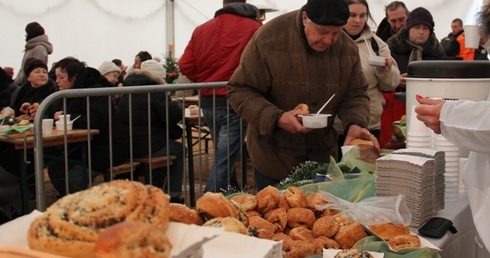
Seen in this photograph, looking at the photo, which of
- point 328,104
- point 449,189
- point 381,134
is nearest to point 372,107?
point 381,134

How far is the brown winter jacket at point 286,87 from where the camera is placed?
3032mm

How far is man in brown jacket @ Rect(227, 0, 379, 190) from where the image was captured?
9.80 feet

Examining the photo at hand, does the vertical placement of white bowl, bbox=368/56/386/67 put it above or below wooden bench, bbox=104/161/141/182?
above

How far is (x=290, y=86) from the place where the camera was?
307cm

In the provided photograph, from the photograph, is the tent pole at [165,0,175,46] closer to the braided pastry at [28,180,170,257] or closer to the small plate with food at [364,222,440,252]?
the small plate with food at [364,222,440,252]

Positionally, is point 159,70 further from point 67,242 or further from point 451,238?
point 67,242

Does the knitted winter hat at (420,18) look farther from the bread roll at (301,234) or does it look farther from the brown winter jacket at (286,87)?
the bread roll at (301,234)

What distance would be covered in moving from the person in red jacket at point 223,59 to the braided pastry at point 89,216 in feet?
13.4

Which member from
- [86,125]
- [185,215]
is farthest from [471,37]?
[86,125]

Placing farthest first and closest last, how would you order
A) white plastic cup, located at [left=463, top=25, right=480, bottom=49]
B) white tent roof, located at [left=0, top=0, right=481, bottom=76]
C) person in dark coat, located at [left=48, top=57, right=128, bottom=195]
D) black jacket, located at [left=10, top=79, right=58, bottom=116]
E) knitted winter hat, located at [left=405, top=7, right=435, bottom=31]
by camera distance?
white tent roof, located at [left=0, top=0, right=481, bottom=76] → black jacket, located at [left=10, top=79, right=58, bottom=116] → person in dark coat, located at [left=48, top=57, right=128, bottom=195] → knitted winter hat, located at [left=405, top=7, right=435, bottom=31] → white plastic cup, located at [left=463, top=25, right=480, bottom=49]

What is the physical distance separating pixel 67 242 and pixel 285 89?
2.29m

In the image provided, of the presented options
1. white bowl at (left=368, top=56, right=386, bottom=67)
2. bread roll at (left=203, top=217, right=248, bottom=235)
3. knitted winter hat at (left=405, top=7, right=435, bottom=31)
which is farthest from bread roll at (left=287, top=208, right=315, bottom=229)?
knitted winter hat at (left=405, top=7, right=435, bottom=31)

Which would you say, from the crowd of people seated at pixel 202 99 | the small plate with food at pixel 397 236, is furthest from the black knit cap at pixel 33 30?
the small plate with food at pixel 397 236

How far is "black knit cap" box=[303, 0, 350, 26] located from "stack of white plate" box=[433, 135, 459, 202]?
769 millimetres
